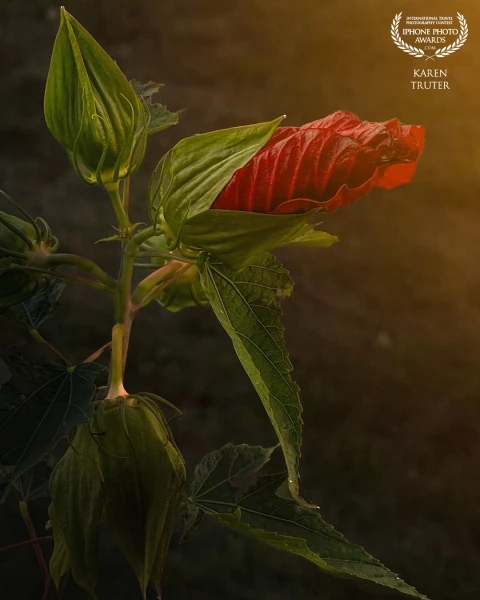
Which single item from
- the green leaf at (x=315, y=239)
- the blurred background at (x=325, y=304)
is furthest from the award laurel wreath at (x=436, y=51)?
the green leaf at (x=315, y=239)

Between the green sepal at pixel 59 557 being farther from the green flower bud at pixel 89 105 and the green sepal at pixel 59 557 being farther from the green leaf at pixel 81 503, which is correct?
the green flower bud at pixel 89 105

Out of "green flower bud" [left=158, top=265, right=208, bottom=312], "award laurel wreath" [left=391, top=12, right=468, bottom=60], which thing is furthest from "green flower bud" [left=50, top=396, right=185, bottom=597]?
"award laurel wreath" [left=391, top=12, right=468, bottom=60]

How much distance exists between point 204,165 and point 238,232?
5cm

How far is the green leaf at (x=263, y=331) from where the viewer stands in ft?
1.14

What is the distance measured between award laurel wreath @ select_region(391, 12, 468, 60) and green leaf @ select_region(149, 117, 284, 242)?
1.73ft

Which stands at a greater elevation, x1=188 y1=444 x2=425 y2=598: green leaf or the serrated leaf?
the serrated leaf

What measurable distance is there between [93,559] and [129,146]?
0.81 feet

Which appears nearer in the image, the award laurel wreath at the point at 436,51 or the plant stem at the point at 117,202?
the plant stem at the point at 117,202

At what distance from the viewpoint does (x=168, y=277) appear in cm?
46

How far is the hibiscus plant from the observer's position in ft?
1.16

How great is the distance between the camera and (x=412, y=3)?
0.81 metres

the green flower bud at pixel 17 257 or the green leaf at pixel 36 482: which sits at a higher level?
the green flower bud at pixel 17 257

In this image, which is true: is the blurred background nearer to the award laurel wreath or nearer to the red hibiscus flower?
the award laurel wreath

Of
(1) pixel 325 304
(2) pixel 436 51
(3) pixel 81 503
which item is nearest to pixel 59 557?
(3) pixel 81 503
